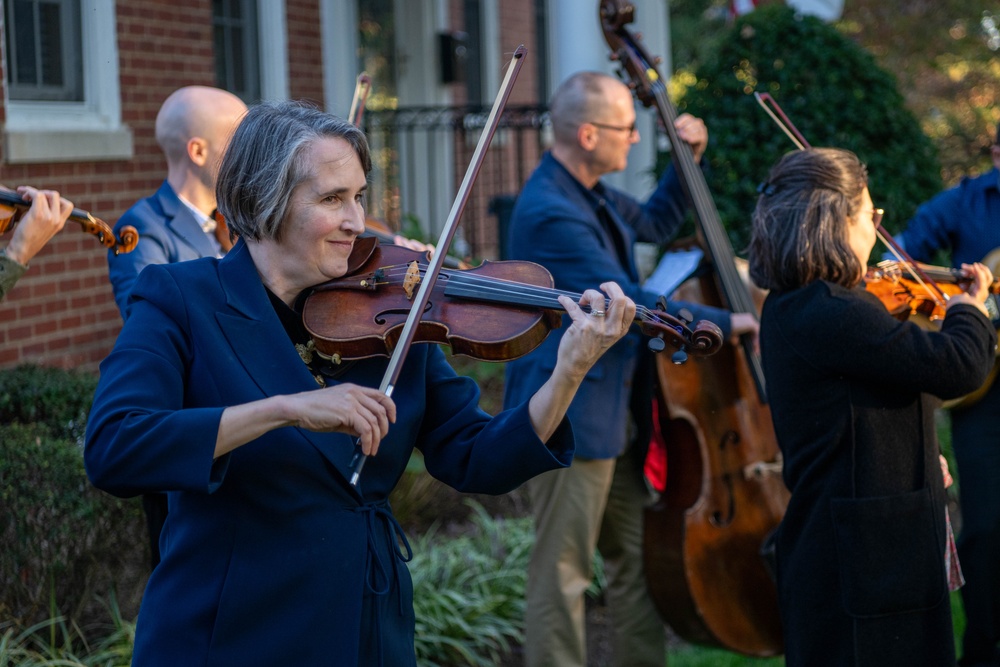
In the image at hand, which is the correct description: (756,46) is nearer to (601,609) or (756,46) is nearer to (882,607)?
(601,609)

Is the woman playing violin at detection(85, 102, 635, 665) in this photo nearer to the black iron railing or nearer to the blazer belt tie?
the blazer belt tie

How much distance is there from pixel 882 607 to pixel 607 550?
151 centimetres

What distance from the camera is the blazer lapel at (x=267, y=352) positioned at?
6.66 ft

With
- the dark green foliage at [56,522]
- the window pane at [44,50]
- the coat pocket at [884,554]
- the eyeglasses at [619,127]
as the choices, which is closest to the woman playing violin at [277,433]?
the coat pocket at [884,554]

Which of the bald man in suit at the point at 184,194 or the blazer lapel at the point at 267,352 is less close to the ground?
the bald man in suit at the point at 184,194

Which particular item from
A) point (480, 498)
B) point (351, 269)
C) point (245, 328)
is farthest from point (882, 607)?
point (480, 498)

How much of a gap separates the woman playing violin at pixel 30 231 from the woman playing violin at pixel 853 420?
1.80m

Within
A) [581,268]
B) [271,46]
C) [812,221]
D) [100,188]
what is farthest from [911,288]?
[271,46]

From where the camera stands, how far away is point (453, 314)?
7.34 feet

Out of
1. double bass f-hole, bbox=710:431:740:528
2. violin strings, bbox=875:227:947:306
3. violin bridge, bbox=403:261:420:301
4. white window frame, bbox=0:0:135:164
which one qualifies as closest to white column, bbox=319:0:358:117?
white window frame, bbox=0:0:135:164

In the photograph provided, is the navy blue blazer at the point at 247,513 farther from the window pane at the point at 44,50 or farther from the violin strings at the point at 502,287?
the window pane at the point at 44,50

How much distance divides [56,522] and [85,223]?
1.02 m

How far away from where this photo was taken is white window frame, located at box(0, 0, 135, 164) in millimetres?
5324

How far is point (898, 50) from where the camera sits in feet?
50.9
